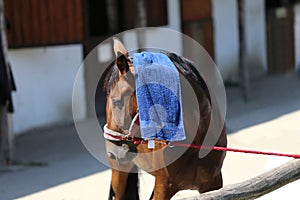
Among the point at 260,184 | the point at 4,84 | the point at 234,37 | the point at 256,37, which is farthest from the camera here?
the point at 256,37

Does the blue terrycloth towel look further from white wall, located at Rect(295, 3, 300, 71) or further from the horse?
white wall, located at Rect(295, 3, 300, 71)

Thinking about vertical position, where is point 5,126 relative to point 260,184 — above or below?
below

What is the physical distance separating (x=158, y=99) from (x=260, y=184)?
791 mm

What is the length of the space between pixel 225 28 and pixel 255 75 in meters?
1.58

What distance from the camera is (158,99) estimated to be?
411 centimetres

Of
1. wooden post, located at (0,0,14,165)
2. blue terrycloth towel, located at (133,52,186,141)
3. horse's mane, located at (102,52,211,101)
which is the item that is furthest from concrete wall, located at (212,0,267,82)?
blue terrycloth towel, located at (133,52,186,141)

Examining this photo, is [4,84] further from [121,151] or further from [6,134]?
[121,151]

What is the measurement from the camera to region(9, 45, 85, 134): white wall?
9500 mm

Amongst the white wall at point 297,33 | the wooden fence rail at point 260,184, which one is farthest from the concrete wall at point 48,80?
the wooden fence rail at point 260,184

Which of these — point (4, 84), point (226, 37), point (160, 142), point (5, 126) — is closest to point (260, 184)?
point (160, 142)

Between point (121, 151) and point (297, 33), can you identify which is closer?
point (121, 151)

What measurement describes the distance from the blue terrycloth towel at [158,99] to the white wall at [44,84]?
5.58 m

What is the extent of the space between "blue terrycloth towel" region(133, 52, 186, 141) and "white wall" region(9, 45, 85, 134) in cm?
558

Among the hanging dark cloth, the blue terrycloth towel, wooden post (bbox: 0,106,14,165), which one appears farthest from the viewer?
wooden post (bbox: 0,106,14,165)
